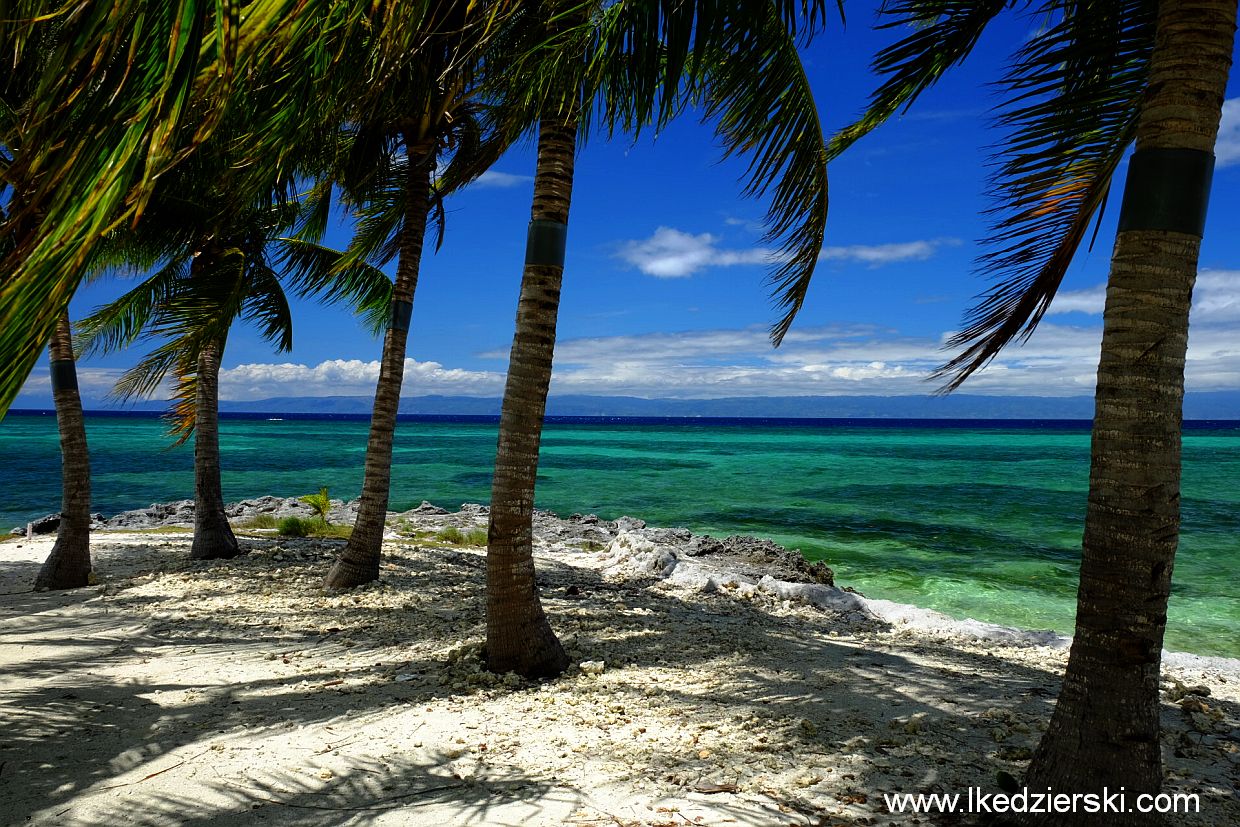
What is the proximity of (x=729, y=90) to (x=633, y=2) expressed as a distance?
1.46 meters

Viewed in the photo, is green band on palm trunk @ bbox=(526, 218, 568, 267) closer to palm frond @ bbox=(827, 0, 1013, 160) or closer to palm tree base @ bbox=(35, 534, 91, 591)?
palm frond @ bbox=(827, 0, 1013, 160)

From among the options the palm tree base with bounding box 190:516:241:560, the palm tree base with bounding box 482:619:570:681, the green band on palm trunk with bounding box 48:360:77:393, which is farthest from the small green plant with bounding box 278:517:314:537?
the palm tree base with bounding box 482:619:570:681

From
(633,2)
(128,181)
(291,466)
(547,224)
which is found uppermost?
(633,2)

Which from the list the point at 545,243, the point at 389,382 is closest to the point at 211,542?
the point at 389,382

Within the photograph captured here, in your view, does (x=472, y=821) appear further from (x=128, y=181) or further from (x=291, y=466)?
(x=291, y=466)

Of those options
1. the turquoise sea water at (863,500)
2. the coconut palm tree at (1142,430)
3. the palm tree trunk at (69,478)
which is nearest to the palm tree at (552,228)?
the coconut palm tree at (1142,430)

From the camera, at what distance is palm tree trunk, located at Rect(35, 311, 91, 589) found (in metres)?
9.06

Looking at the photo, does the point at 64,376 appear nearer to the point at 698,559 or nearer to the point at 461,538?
the point at 461,538

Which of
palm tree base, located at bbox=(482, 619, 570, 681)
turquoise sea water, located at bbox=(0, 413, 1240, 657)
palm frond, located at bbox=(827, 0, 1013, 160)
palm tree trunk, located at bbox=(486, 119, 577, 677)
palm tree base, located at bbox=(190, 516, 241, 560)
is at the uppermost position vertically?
palm frond, located at bbox=(827, 0, 1013, 160)

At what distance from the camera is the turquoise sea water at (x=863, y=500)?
12812 mm

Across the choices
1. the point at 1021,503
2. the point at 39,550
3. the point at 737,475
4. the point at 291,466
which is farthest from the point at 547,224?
the point at 291,466

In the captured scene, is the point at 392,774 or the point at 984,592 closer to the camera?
the point at 392,774

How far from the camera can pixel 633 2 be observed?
12.8 ft

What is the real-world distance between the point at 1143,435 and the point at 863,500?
2430cm
